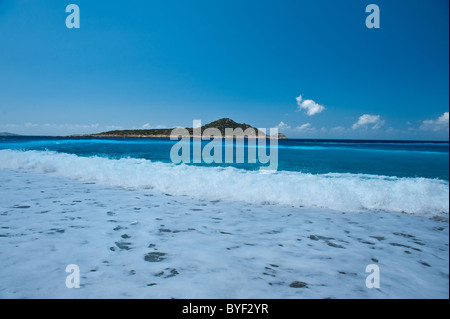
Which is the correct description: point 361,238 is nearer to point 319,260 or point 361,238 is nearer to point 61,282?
point 319,260

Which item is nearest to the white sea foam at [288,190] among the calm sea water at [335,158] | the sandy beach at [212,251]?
the sandy beach at [212,251]

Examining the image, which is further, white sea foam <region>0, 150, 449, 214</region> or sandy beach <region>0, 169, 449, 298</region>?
white sea foam <region>0, 150, 449, 214</region>

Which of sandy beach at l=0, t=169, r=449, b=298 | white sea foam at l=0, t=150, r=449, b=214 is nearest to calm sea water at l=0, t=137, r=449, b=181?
white sea foam at l=0, t=150, r=449, b=214

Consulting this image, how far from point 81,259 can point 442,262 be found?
6344mm

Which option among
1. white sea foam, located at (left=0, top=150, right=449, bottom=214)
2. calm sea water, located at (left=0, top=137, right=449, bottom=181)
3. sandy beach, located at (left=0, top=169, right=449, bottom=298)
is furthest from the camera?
calm sea water, located at (left=0, top=137, right=449, bottom=181)

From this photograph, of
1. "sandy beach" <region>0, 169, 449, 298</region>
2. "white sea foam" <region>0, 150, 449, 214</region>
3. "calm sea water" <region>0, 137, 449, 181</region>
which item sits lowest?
"sandy beach" <region>0, 169, 449, 298</region>

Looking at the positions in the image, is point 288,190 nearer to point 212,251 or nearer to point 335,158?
point 212,251

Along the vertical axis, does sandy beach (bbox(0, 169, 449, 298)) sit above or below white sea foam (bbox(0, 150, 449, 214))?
below

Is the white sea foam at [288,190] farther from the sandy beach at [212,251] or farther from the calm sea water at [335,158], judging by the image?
the calm sea water at [335,158]

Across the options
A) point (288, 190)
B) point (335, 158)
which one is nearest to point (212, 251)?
point (288, 190)

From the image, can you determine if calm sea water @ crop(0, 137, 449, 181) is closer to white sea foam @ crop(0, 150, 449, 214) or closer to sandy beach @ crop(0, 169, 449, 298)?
white sea foam @ crop(0, 150, 449, 214)

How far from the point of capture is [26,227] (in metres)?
4.67
